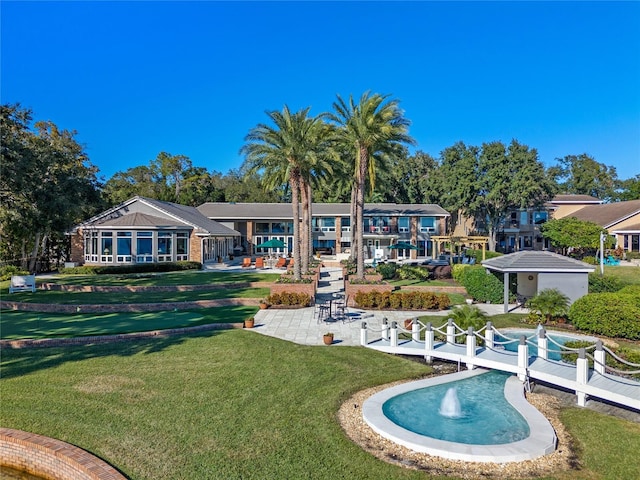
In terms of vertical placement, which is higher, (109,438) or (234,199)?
(234,199)

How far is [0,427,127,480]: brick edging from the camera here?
6.66 m

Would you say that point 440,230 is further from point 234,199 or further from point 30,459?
point 30,459

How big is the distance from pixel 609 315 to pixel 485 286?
7019mm

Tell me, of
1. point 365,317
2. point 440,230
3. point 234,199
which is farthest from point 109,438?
point 234,199

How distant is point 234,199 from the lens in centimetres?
7344

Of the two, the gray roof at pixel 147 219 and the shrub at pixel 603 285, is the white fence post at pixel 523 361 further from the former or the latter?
the gray roof at pixel 147 219

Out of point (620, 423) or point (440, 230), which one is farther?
point (440, 230)

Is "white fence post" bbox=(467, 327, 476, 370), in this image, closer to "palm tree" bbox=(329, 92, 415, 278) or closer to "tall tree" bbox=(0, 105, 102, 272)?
"palm tree" bbox=(329, 92, 415, 278)

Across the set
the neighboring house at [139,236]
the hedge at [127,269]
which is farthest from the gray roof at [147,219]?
the hedge at [127,269]

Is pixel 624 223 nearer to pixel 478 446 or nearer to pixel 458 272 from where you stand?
pixel 458 272

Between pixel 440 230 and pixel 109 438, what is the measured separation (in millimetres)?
44942

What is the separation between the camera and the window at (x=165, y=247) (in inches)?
1415

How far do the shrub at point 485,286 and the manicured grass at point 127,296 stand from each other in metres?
11.2

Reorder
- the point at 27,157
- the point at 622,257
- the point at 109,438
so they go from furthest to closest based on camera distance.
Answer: the point at 622,257 < the point at 27,157 < the point at 109,438
